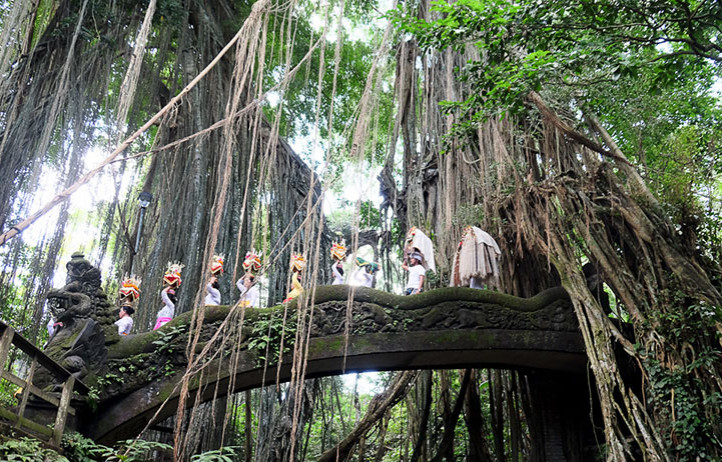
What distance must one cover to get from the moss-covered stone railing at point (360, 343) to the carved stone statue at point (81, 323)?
0.40ft

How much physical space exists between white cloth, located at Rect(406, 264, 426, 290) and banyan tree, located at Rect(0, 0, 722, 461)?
0.51 meters

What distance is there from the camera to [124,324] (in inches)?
170

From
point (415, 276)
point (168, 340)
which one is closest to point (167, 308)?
point (168, 340)

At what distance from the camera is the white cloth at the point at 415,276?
4.68 metres

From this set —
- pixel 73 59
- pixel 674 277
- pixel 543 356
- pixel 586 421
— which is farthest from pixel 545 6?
pixel 73 59

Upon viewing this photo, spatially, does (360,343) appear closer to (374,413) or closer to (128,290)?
(374,413)

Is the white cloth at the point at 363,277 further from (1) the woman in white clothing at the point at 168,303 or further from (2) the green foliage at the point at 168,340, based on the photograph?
(2) the green foliage at the point at 168,340

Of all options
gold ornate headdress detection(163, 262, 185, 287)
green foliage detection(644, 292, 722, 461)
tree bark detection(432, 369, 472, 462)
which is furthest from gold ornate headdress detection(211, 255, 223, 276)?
green foliage detection(644, 292, 722, 461)

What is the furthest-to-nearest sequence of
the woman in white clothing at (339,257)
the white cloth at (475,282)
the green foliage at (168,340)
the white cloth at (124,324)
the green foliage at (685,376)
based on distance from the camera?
the woman in white clothing at (339,257) < the white cloth at (475,282) < the white cloth at (124,324) < the green foliage at (168,340) < the green foliage at (685,376)

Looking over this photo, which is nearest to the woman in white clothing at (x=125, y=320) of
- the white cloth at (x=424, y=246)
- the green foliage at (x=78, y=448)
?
the green foliage at (x=78, y=448)

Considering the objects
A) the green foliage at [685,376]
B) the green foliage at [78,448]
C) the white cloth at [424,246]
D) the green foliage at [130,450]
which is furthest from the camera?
the white cloth at [424,246]

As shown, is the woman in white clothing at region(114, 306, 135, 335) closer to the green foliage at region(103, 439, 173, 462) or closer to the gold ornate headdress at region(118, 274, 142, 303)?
the gold ornate headdress at region(118, 274, 142, 303)

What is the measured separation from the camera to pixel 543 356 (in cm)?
416

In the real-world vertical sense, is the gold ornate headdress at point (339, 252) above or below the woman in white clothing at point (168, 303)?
above
